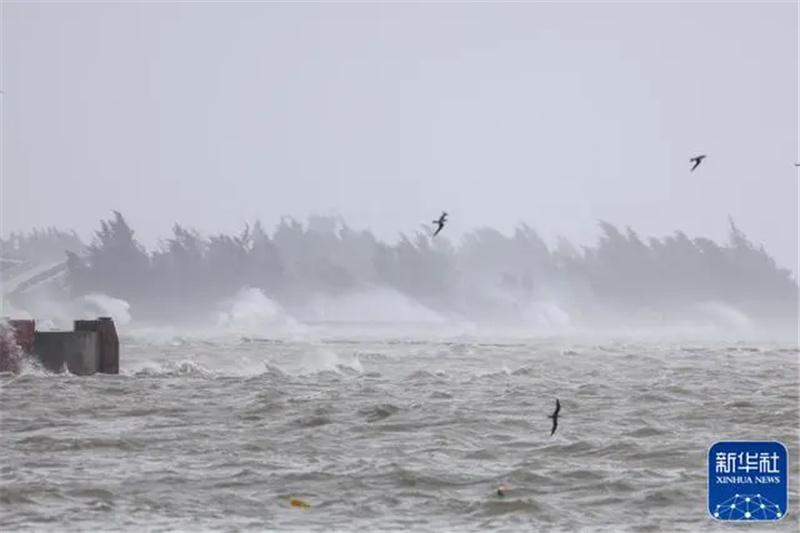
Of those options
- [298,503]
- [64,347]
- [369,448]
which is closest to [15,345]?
[64,347]

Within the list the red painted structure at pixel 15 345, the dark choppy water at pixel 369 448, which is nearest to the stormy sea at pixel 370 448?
the dark choppy water at pixel 369 448

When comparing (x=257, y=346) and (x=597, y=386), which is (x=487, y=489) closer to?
(x=597, y=386)

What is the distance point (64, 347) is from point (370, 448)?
68.7ft

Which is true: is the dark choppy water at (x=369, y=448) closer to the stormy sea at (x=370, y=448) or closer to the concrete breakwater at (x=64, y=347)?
the stormy sea at (x=370, y=448)

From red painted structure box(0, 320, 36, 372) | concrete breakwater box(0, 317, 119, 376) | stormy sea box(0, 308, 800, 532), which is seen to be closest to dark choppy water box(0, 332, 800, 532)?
→ stormy sea box(0, 308, 800, 532)

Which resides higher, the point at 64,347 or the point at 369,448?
the point at 64,347

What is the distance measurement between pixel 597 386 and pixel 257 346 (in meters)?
36.6

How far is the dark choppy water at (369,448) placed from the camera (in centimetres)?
2238

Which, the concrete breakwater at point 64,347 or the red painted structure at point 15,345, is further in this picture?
the concrete breakwater at point 64,347

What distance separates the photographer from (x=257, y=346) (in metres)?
82.8
